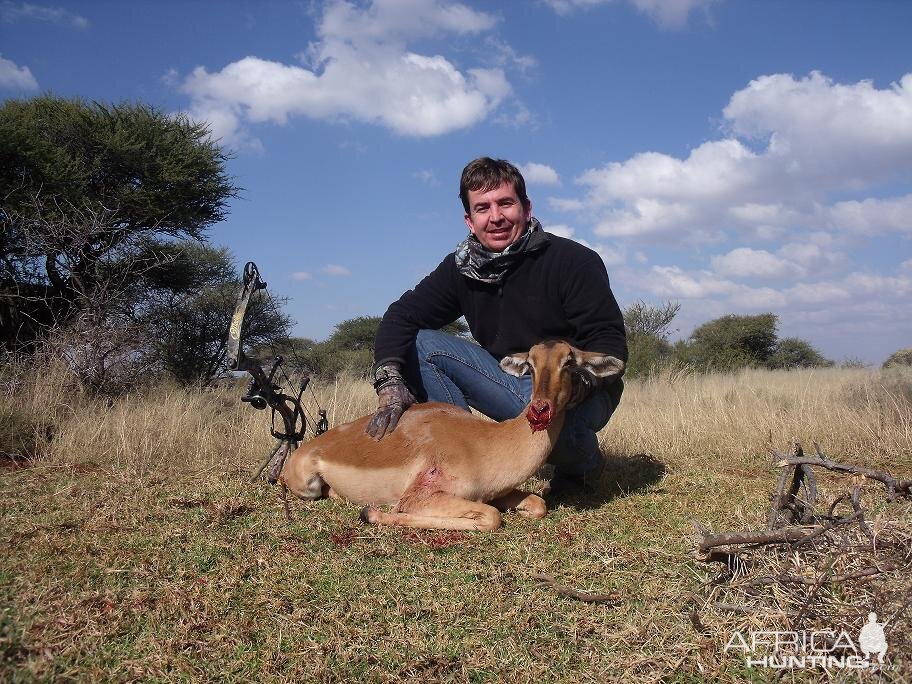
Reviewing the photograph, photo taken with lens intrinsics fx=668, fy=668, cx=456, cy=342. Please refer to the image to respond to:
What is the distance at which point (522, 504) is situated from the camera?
4355mm

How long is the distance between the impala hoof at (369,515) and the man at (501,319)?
0.62 meters

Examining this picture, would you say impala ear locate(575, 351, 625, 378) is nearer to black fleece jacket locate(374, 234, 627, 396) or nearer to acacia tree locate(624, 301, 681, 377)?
black fleece jacket locate(374, 234, 627, 396)

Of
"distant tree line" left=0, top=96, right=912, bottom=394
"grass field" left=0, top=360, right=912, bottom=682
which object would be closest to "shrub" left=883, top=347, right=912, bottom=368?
"distant tree line" left=0, top=96, right=912, bottom=394

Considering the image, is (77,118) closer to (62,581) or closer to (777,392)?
(62,581)

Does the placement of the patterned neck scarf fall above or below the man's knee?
above

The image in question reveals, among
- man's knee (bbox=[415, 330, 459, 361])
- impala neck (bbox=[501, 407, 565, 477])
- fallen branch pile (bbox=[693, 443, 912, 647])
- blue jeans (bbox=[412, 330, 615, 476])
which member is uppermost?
man's knee (bbox=[415, 330, 459, 361])

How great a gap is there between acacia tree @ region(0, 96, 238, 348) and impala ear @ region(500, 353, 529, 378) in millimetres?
7598

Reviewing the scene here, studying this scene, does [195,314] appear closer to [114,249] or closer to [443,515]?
[114,249]

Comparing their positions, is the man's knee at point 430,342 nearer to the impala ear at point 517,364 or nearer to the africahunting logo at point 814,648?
the impala ear at point 517,364

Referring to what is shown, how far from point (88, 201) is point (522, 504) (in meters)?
11.0

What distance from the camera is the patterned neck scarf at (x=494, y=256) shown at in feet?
15.9

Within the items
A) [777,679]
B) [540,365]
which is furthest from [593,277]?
[777,679]

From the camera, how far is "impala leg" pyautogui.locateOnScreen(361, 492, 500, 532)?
3928mm

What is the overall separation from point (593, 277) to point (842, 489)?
2.27 m
